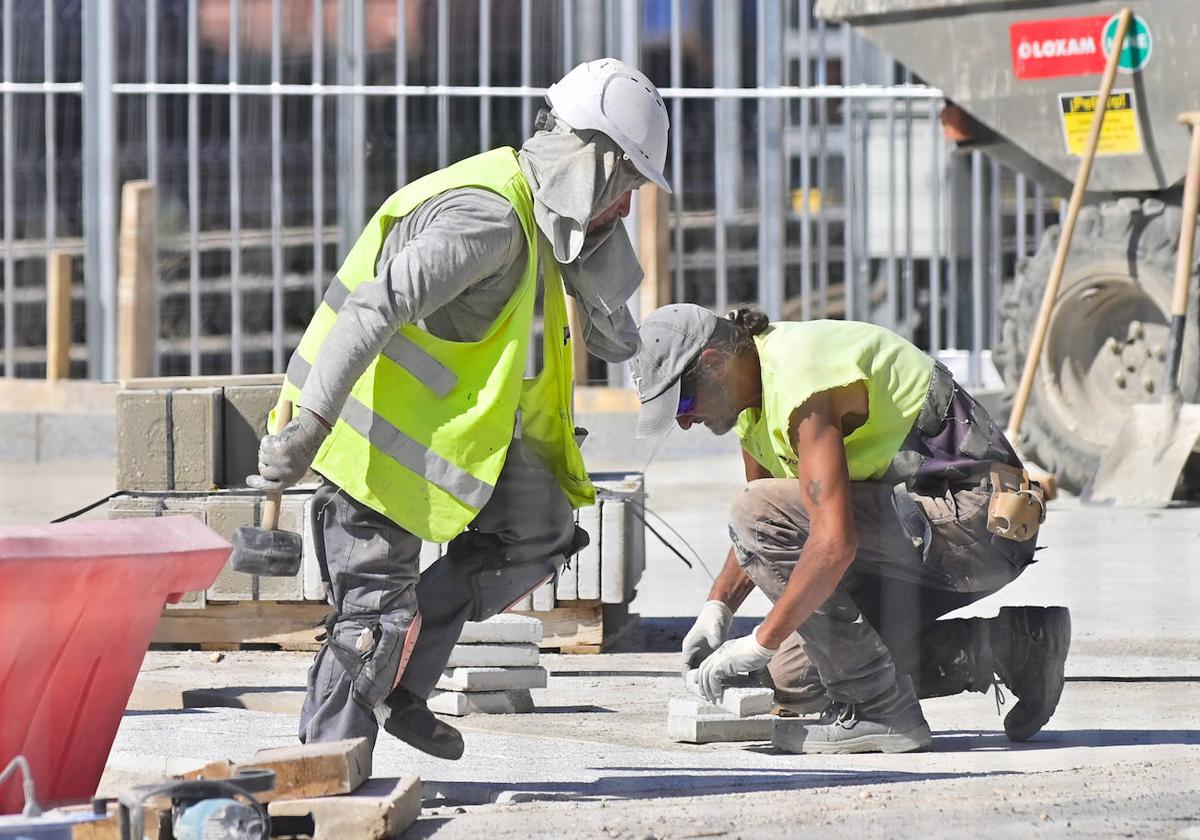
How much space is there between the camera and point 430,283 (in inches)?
137

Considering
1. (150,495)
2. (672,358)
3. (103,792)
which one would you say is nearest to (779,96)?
(150,495)

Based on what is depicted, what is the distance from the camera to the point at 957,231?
427 inches

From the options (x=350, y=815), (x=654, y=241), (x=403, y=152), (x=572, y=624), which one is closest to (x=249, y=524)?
(x=572, y=624)

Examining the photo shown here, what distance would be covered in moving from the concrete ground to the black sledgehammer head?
526 mm

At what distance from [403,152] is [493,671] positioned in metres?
6.74

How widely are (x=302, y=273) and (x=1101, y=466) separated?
→ 5.02m

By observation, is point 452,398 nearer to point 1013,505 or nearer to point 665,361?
point 665,361

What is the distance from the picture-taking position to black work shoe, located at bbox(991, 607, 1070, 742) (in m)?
4.43

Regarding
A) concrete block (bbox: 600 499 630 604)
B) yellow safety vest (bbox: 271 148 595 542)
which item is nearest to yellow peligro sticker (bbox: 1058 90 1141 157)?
concrete block (bbox: 600 499 630 604)

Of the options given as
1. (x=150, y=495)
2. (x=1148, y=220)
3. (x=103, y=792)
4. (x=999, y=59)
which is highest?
(x=999, y=59)

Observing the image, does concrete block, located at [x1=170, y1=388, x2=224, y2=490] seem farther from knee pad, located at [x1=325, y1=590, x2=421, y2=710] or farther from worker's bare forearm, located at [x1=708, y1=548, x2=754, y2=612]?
knee pad, located at [x1=325, y1=590, x2=421, y2=710]

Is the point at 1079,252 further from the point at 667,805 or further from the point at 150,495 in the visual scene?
the point at 667,805

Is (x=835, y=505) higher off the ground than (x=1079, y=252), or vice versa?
(x=1079, y=252)

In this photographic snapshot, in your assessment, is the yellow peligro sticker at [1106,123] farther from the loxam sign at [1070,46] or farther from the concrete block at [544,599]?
the concrete block at [544,599]
